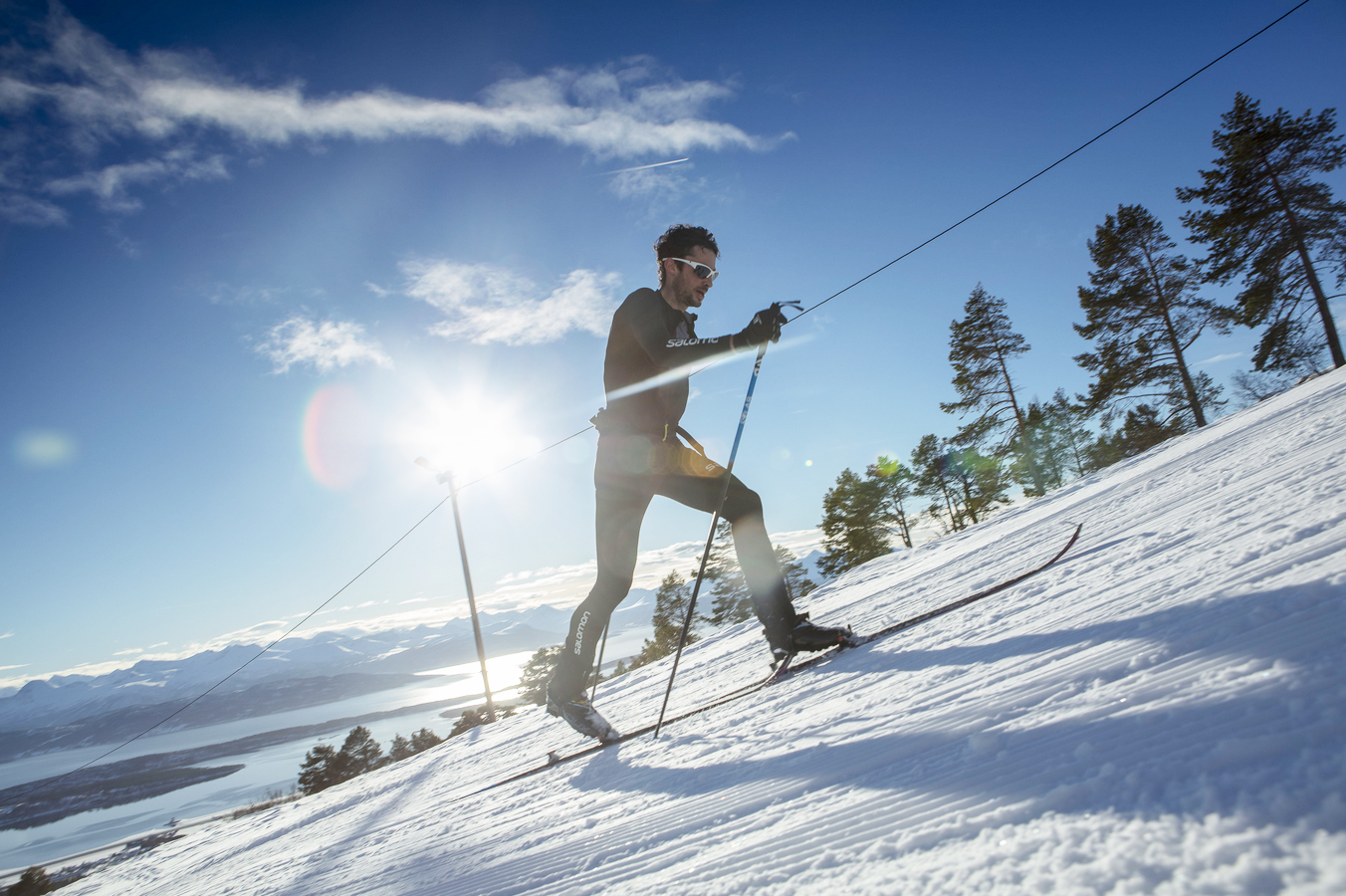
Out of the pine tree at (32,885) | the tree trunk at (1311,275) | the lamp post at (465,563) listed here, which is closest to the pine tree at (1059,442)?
the tree trunk at (1311,275)

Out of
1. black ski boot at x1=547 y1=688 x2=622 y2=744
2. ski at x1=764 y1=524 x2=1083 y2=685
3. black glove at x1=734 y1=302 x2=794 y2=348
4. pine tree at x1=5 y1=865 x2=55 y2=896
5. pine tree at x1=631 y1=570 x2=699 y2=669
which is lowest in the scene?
pine tree at x1=5 y1=865 x2=55 y2=896

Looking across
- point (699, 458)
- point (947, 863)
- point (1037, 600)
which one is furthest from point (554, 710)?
point (947, 863)

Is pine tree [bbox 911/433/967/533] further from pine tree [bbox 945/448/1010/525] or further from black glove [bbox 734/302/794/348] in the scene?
black glove [bbox 734/302/794/348]

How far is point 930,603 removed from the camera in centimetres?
282

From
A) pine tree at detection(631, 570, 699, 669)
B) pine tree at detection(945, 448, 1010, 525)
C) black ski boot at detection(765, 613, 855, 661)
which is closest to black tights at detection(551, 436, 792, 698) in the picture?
black ski boot at detection(765, 613, 855, 661)

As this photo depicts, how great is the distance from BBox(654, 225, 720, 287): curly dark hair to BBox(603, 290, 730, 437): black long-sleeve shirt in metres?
0.33

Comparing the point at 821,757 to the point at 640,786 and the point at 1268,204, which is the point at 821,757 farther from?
the point at 1268,204

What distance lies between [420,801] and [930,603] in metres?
2.91

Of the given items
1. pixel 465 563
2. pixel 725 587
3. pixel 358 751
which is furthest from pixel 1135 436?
pixel 358 751

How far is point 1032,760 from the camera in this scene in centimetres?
92

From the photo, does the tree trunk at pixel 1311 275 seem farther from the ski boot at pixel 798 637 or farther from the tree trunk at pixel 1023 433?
the ski boot at pixel 798 637

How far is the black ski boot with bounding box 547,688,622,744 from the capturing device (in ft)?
8.79

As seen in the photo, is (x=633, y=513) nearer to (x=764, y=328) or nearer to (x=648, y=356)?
(x=648, y=356)

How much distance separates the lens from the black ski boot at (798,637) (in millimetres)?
2518
